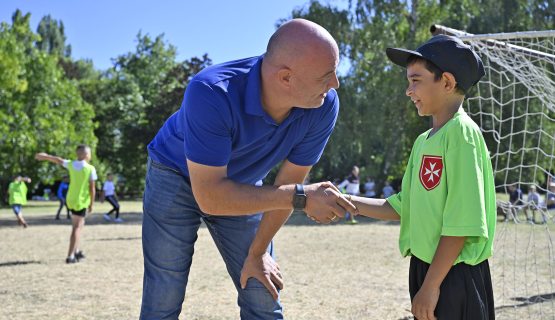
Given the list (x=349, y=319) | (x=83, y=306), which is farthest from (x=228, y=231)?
(x=83, y=306)

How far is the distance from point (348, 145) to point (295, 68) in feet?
72.9

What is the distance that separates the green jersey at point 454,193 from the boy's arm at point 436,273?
51 mm

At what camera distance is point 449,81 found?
2902mm

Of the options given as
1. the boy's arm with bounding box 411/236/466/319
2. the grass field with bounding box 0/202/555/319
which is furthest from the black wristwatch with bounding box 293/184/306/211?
the grass field with bounding box 0/202/555/319

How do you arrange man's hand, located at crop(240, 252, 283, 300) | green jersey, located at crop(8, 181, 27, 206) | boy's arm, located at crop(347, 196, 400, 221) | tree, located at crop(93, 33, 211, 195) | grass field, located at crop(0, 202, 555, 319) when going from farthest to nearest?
1. tree, located at crop(93, 33, 211, 195)
2. green jersey, located at crop(8, 181, 27, 206)
3. grass field, located at crop(0, 202, 555, 319)
4. man's hand, located at crop(240, 252, 283, 300)
5. boy's arm, located at crop(347, 196, 400, 221)

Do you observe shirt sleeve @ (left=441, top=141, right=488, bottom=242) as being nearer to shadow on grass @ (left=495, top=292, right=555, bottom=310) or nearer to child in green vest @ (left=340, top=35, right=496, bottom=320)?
child in green vest @ (left=340, top=35, right=496, bottom=320)

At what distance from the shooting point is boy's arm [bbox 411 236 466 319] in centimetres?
270

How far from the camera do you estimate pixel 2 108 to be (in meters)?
30.6

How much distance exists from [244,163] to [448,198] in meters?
1.05

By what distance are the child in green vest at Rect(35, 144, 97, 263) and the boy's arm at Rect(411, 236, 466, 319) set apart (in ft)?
26.3

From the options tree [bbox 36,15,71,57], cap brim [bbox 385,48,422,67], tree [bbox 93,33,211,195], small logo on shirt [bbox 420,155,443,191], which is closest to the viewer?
small logo on shirt [bbox 420,155,443,191]

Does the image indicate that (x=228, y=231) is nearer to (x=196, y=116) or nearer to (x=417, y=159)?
(x=196, y=116)

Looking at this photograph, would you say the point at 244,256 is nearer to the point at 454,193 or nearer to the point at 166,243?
the point at 166,243

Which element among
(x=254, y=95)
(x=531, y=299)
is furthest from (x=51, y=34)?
(x=254, y=95)
